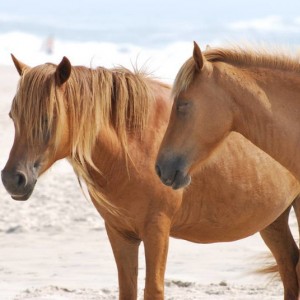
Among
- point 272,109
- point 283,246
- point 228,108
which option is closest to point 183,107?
point 228,108

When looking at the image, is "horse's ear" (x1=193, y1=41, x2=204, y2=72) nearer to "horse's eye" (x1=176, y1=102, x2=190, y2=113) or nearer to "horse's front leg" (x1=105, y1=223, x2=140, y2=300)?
"horse's eye" (x1=176, y1=102, x2=190, y2=113)

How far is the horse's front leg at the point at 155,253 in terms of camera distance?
465 cm

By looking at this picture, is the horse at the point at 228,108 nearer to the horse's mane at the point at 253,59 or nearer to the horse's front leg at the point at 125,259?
the horse's mane at the point at 253,59

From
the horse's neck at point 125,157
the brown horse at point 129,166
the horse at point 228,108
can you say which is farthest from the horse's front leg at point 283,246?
the horse at point 228,108

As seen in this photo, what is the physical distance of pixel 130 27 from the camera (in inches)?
1790

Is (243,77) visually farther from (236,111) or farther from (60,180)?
(60,180)

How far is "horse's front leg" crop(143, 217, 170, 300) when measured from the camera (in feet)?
15.3

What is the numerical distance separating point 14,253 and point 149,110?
332 cm

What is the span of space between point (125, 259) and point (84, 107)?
2.90 feet

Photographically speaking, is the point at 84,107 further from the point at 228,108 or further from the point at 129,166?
the point at 228,108

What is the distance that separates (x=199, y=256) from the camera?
758 cm

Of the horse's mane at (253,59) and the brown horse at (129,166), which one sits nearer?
the horse's mane at (253,59)

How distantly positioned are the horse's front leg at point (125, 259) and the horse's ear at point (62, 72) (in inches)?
34.5

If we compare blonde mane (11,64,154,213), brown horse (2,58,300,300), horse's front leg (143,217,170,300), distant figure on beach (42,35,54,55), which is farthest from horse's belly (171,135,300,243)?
distant figure on beach (42,35,54,55)
